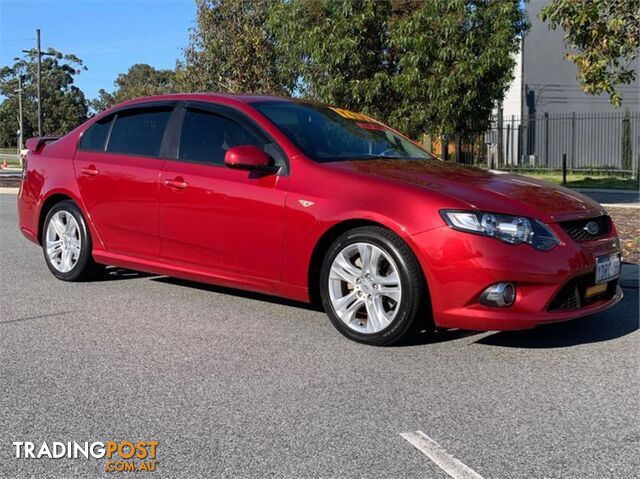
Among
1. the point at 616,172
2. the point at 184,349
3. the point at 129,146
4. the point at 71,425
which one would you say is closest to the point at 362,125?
the point at 129,146

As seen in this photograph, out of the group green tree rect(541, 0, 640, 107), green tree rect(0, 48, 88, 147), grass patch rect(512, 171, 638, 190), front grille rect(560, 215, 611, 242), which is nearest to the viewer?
front grille rect(560, 215, 611, 242)

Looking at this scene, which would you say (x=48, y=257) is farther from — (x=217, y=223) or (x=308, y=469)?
(x=308, y=469)

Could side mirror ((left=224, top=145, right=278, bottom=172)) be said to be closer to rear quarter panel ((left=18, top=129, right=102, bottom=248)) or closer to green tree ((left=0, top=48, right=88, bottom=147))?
rear quarter panel ((left=18, top=129, right=102, bottom=248))

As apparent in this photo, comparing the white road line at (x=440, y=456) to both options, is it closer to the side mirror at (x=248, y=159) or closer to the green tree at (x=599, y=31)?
the side mirror at (x=248, y=159)

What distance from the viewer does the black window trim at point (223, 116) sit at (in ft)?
17.2

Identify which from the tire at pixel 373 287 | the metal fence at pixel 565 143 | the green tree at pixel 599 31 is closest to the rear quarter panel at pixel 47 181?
the tire at pixel 373 287

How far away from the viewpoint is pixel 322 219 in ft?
16.0

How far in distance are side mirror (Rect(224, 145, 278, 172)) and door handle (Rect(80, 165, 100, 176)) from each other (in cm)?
→ 171

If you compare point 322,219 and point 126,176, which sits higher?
point 126,176

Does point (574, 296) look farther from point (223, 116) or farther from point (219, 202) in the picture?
point (223, 116)

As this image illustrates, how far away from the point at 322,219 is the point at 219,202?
36.9 inches

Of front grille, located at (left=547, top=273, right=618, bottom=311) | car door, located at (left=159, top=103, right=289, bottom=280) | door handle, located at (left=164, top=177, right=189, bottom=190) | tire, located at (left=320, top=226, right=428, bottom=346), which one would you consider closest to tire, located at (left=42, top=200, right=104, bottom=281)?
car door, located at (left=159, top=103, right=289, bottom=280)

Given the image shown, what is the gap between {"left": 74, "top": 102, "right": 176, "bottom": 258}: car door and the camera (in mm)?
5977

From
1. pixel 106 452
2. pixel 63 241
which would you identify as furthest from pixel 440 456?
pixel 63 241
